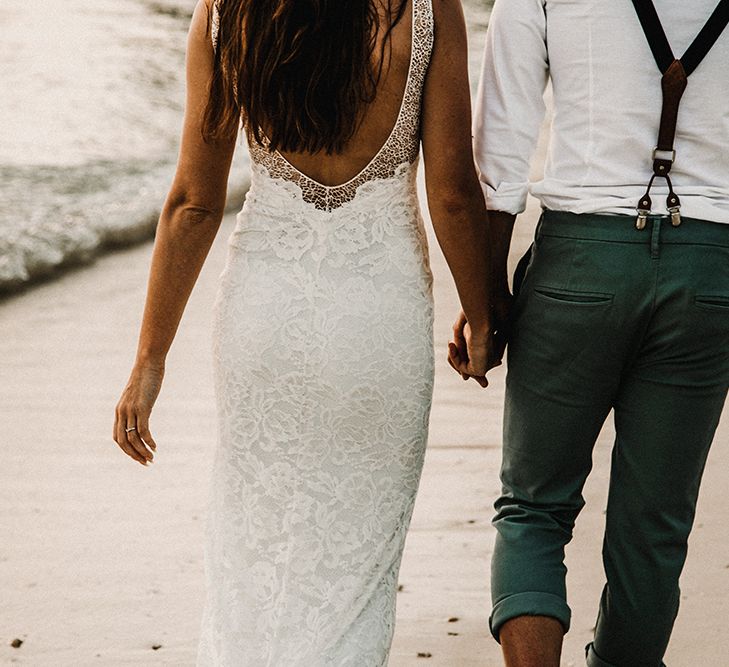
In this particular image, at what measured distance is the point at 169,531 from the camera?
3.76 meters

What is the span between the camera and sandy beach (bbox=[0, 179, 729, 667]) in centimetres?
311

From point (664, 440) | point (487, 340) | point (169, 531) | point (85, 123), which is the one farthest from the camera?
point (85, 123)

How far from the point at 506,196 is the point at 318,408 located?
537 mm

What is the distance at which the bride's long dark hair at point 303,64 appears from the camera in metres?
1.95

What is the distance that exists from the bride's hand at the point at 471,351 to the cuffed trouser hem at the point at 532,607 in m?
0.45

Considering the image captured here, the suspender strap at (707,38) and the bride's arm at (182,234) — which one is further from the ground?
the suspender strap at (707,38)

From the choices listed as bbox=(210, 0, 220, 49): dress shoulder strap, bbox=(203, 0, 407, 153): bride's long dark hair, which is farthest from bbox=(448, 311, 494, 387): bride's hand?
bbox=(210, 0, 220, 49): dress shoulder strap

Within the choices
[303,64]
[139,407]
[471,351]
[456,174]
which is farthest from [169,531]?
[303,64]

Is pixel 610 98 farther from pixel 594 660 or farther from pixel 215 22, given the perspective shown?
pixel 594 660

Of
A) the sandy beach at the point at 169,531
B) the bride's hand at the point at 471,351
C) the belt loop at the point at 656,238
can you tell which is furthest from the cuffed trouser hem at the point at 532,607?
the sandy beach at the point at 169,531

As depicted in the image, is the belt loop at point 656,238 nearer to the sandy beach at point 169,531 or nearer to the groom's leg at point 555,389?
the groom's leg at point 555,389

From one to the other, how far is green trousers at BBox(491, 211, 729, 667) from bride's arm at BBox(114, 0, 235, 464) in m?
0.61

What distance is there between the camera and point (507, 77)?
2205 millimetres

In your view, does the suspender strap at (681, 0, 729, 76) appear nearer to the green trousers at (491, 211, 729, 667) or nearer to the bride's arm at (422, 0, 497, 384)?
the green trousers at (491, 211, 729, 667)
